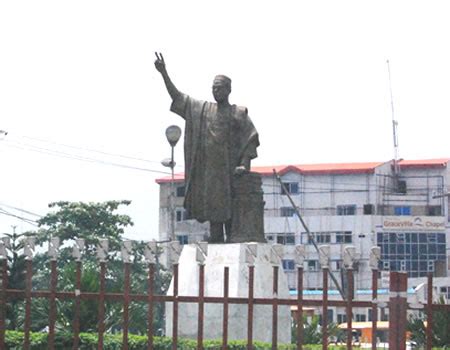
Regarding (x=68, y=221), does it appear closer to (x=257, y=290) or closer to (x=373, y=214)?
(x=373, y=214)

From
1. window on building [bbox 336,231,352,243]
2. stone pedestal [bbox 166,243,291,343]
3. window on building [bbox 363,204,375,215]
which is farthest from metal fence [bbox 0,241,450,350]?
window on building [bbox 363,204,375,215]

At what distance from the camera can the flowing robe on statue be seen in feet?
56.5

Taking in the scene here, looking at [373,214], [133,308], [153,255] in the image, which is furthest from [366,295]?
[153,255]

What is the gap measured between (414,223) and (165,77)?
5376 centimetres

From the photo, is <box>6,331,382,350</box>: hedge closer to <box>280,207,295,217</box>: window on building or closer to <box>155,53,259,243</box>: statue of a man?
<box>155,53,259,243</box>: statue of a man

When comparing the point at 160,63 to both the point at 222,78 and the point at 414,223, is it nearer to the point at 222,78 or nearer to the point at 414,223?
the point at 222,78

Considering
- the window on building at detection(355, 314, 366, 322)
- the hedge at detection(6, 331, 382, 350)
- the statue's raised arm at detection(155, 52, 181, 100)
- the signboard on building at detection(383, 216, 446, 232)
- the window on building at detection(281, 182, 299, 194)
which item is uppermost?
the window on building at detection(281, 182, 299, 194)

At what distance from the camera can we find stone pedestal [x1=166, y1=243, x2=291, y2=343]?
16391 millimetres

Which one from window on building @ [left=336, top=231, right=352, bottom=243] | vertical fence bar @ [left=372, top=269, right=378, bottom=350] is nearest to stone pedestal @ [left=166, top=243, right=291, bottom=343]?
vertical fence bar @ [left=372, top=269, right=378, bottom=350]

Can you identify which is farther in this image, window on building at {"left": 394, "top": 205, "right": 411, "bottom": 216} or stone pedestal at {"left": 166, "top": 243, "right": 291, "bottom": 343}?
window on building at {"left": 394, "top": 205, "right": 411, "bottom": 216}

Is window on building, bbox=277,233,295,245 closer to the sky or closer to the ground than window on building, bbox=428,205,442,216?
closer to the ground

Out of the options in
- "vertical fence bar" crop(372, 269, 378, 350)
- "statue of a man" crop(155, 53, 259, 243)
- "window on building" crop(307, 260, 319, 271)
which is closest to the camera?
"vertical fence bar" crop(372, 269, 378, 350)

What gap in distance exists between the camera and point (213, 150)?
1734 cm

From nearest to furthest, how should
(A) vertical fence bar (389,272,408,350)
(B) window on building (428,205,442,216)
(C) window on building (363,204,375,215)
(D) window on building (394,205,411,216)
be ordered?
(A) vertical fence bar (389,272,408,350)
(C) window on building (363,204,375,215)
(D) window on building (394,205,411,216)
(B) window on building (428,205,442,216)
